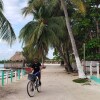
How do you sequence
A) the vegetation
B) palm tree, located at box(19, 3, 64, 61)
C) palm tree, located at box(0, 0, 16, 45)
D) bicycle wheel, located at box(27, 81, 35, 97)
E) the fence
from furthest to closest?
palm tree, located at box(19, 3, 64, 61) → the vegetation → the fence → palm tree, located at box(0, 0, 16, 45) → bicycle wheel, located at box(27, 81, 35, 97)

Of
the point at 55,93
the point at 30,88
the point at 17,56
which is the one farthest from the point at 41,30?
the point at 17,56

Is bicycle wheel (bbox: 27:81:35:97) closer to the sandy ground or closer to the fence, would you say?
the sandy ground

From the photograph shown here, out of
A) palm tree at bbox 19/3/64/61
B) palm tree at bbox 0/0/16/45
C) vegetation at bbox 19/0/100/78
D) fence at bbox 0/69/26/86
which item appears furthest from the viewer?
palm tree at bbox 19/3/64/61

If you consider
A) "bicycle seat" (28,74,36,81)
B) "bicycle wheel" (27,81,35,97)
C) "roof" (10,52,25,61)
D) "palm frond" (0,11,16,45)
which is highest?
"roof" (10,52,25,61)

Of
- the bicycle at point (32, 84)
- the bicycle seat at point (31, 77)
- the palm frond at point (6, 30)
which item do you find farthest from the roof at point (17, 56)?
the bicycle seat at point (31, 77)

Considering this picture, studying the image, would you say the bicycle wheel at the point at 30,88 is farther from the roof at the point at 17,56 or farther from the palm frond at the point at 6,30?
the roof at the point at 17,56

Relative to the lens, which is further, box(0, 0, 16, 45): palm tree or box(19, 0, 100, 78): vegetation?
box(19, 0, 100, 78): vegetation

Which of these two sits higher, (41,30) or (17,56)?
(41,30)

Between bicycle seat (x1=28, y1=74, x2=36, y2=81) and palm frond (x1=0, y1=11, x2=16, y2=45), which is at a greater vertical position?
palm frond (x1=0, y1=11, x2=16, y2=45)

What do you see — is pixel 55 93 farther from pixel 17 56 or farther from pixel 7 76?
pixel 17 56

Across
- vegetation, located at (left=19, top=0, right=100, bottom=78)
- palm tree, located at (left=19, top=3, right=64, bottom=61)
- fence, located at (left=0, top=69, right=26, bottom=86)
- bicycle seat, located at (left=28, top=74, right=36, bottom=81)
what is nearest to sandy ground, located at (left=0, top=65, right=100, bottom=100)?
fence, located at (left=0, top=69, right=26, bottom=86)

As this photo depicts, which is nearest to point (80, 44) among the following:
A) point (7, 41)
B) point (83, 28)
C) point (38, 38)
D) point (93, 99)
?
point (83, 28)

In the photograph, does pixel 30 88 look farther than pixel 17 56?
No

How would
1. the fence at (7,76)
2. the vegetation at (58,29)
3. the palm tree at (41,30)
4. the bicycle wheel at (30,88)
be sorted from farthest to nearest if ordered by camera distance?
the palm tree at (41,30)
the vegetation at (58,29)
the fence at (7,76)
the bicycle wheel at (30,88)
